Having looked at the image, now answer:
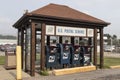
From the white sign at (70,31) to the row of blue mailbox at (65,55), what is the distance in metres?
0.80

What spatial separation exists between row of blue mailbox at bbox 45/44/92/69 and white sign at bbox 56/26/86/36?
2.61ft

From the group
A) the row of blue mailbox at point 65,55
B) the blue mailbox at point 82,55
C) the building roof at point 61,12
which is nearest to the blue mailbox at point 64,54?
the row of blue mailbox at point 65,55

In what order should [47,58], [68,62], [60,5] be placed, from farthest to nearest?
[60,5] < [68,62] < [47,58]

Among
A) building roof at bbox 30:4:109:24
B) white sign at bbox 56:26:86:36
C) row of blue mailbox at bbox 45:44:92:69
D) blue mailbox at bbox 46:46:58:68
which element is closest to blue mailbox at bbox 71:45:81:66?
row of blue mailbox at bbox 45:44:92:69

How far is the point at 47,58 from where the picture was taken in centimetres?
1525

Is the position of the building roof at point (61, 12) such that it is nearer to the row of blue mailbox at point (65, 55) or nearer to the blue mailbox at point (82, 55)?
the row of blue mailbox at point (65, 55)

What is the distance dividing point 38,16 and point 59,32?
1.93 meters

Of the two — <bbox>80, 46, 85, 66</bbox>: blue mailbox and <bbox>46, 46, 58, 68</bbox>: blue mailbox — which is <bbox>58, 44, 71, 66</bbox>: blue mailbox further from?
<bbox>80, 46, 85, 66</bbox>: blue mailbox

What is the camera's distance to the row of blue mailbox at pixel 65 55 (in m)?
15.5

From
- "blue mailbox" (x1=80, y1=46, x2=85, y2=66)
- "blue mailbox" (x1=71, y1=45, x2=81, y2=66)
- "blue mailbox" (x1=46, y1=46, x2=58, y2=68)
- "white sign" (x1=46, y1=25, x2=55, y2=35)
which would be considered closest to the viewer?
"white sign" (x1=46, y1=25, x2=55, y2=35)

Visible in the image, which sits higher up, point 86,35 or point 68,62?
point 86,35

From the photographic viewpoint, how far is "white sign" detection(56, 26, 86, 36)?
15557mm

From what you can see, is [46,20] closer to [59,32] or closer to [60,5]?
[59,32]

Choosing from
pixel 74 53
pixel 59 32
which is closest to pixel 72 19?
pixel 59 32
